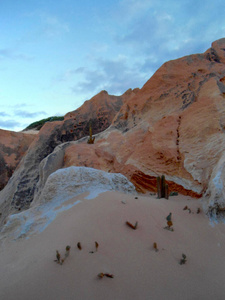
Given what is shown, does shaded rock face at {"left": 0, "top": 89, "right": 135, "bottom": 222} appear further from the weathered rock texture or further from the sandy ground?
the sandy ground

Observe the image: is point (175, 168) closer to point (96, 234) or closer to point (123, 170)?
point (123, 170)

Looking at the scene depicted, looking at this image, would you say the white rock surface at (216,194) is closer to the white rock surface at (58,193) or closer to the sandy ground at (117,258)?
the sandy ground at (117,258)

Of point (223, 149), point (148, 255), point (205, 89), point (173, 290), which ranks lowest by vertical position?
point (173, 290)

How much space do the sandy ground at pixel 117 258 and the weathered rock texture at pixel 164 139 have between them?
2.43 feet

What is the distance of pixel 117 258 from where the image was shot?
1.89 metres

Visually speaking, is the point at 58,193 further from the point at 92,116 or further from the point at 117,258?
the point at 92,116

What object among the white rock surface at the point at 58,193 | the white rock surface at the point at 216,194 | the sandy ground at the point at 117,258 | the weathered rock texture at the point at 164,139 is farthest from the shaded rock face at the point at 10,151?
the white rock surface at the point at 216,194

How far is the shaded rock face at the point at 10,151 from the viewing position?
31.0 feet

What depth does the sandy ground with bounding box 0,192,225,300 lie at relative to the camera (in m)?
1.62

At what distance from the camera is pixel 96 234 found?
2.16 m

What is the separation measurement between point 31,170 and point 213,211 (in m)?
6.16

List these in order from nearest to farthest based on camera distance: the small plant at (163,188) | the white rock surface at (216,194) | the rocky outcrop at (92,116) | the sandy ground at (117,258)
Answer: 1. the sandy ground at (117,258)
2. the white rock surface at (216,194)
3. the small plant at (163,188)
4. the rocky outcrop at (92,116)

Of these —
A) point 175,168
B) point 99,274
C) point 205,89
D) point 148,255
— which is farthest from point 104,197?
point 205,89

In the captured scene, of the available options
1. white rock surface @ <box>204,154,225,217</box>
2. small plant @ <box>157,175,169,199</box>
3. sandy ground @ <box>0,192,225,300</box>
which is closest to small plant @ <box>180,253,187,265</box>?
sandy ground @ <box>0,192,225,300</box>
